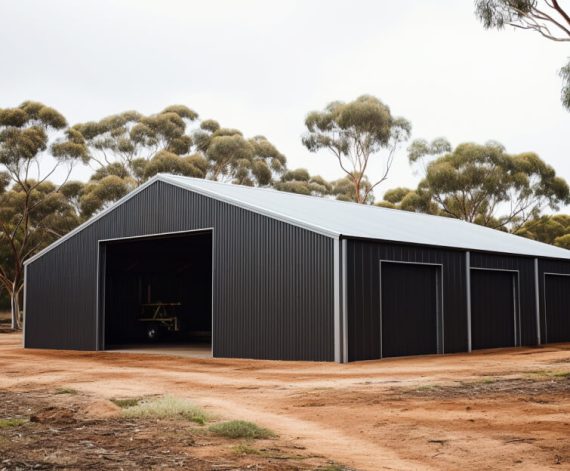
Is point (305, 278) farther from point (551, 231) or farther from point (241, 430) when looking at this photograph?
point (551, 231)

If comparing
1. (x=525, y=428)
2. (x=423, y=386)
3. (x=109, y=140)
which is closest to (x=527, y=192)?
(x=109, y=140)

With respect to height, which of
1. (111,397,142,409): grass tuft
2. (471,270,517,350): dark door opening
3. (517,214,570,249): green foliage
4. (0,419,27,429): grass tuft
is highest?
(517,214,570,249): green foliage

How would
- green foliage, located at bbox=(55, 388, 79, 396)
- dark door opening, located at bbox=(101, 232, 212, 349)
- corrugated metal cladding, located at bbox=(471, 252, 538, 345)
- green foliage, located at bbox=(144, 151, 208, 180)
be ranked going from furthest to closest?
green foliage, located at bbox=(144, 151, 208, 180), dark door opening, located at bbox=(101, 232, 212, 349), corrugated metal cladding, located at bbox=(471, 252, 538, 345), green foliage, located at bbox=(55, 388, 79, 396)

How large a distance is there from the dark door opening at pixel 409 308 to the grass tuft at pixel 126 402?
9.29 meters

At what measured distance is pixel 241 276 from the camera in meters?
21.1

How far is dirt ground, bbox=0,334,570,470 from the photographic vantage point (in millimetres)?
7906

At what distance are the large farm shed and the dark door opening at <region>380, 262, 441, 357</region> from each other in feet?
0.14

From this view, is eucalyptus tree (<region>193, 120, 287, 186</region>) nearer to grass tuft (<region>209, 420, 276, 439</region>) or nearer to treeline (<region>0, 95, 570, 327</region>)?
treeline (<region>0, 95, 570, 327</region>)

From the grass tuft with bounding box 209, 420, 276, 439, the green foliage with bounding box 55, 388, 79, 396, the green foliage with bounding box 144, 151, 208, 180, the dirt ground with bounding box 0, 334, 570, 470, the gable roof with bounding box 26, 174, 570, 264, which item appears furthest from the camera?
the green foliage with bounding box 144, 151, 208, 180

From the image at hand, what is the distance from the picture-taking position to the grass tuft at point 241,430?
8969 millimetres

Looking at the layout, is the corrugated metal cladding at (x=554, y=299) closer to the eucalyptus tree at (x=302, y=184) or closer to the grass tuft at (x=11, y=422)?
the grass tuft at (x=11, y=422)

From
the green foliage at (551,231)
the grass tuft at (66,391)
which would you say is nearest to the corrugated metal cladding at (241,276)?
the grass tuft at (66,391)

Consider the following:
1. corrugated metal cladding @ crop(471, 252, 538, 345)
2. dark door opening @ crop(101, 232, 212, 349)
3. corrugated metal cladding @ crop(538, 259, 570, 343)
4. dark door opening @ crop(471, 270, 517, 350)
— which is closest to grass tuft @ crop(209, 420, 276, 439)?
dark door opening @ crop(471, 270, 517, 350)

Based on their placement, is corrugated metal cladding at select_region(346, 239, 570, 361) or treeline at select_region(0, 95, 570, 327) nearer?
corrugated metal cladding at select_region(346, 239, 570, 361)
